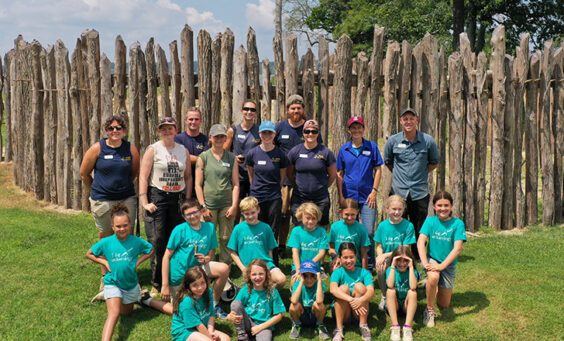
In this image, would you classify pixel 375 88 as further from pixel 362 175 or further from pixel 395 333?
pixel 395 333

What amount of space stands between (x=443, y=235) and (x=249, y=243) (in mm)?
2104

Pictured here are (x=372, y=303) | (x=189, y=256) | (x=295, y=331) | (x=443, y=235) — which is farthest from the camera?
(x=372, y=303)

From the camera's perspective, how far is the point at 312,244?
5.20 m

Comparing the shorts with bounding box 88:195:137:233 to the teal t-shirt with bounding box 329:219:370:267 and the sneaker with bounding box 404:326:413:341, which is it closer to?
the teal t-shirt with bounding box 329:219:370:267

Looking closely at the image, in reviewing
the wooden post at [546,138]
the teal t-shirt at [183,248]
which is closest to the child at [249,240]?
the teal t-shirt at [183,248]

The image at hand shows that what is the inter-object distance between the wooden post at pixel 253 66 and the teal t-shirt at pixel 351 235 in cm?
299

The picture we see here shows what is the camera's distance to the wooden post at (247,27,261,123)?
7.53 metres

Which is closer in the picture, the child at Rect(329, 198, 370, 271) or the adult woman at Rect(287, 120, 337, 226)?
the child at Rect(329, 198, 370, 271)

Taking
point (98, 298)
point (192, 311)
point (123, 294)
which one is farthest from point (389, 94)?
point (98, 298)

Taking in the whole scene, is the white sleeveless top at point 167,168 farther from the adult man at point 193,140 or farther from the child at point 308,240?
the child at point 308,240

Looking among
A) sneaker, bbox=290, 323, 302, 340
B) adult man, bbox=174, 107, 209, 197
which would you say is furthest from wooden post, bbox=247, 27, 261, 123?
sneaker, bbox=290, 323, 302, 340

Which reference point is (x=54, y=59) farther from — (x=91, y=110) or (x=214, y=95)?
(x=214, y=95)

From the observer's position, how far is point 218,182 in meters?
5.68

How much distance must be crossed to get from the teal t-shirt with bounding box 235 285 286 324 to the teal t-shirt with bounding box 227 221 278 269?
54 centimetres
